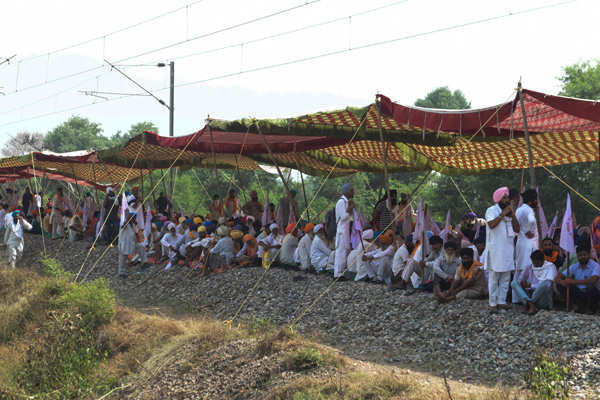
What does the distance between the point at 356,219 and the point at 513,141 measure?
2.99m

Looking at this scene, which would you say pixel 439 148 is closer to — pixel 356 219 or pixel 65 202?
pixel 356 219

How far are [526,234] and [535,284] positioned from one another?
637mm

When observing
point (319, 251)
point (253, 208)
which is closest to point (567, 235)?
point (319, 251)

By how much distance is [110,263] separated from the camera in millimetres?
16234

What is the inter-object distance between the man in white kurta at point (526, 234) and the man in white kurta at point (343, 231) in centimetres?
323

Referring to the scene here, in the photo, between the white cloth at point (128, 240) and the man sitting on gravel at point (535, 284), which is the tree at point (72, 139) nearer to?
the white cloth at point (128, 240)

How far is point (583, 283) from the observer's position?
7859 millimetres

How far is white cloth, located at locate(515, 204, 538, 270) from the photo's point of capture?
8250mm

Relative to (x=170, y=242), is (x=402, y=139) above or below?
above

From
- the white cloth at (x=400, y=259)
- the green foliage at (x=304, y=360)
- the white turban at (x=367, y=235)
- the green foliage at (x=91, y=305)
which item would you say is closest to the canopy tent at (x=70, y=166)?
the green foliage at (x=91, y=305)

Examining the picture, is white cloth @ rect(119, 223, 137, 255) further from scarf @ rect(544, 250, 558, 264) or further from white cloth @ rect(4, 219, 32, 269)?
scarf @ rect(544, 250, 558, 264)

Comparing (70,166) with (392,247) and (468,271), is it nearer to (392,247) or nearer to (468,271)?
(392,247)

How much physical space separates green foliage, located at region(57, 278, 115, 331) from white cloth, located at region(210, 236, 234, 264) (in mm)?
2442

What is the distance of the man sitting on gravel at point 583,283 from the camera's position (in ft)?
25.9
